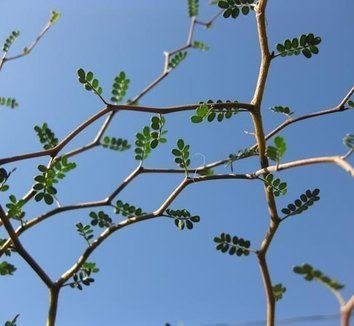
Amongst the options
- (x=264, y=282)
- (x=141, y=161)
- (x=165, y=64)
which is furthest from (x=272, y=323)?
(x=165, y=64)

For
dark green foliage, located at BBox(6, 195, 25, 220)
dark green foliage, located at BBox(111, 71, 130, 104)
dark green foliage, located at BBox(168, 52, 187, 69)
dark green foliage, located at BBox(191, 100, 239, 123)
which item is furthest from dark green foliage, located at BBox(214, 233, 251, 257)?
dark green foliage, located at BBox(168, 52, 187, 69)

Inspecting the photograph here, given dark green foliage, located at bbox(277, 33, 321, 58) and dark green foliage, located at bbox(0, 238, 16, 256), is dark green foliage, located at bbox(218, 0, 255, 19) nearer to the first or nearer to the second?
dark green foliage, located at bbox(277, 33, 321, 58)

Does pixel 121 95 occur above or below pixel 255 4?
above

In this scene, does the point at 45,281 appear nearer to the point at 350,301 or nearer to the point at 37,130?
the point at 37,130

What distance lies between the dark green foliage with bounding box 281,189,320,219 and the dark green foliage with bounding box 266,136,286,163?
29 centimetres

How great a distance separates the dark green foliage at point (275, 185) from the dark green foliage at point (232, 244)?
193mm

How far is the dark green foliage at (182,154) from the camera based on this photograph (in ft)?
6.25

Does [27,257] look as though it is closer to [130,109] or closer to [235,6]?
[130,109]

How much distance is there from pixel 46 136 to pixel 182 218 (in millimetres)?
772

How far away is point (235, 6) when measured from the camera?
1.87 metres

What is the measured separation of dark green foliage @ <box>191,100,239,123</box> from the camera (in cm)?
167

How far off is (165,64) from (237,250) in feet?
6.06

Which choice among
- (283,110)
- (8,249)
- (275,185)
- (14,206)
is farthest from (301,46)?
(8,249)

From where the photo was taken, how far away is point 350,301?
2.91ft
